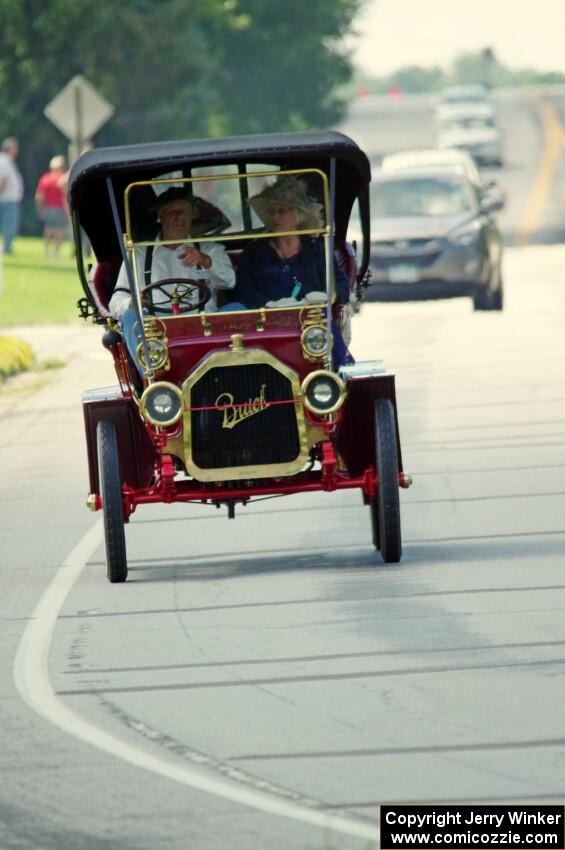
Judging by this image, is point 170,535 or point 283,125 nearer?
point 170,535

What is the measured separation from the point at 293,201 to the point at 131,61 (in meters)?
39.6

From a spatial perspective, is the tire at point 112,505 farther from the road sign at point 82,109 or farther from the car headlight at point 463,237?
the road sign at point 82,109

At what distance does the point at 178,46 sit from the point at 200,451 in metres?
41.2

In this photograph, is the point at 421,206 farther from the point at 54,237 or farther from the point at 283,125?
the point at 283,125

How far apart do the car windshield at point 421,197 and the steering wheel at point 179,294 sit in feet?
59.2

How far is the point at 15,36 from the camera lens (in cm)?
4869

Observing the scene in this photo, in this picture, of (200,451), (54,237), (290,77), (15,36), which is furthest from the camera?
(290,77)

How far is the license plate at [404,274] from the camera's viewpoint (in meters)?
28.2

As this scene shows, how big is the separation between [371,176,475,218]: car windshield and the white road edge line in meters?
18.4

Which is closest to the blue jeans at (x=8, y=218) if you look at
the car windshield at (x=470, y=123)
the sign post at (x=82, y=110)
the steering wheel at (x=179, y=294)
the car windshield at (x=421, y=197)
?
the sign post at (x=82, y=110)

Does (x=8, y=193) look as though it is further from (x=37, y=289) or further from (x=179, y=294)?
(x=179, y=294)

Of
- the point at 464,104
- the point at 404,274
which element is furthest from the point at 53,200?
the point at 464,104

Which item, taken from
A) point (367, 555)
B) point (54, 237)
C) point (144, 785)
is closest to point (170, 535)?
point (367, 555)

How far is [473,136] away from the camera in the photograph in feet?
259
